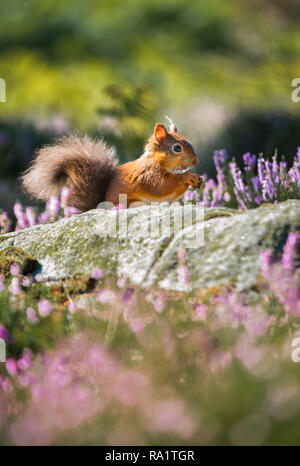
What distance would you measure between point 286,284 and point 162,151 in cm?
135

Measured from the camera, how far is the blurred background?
6.65 metres

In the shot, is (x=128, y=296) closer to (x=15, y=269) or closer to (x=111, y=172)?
(x=15, y=269)

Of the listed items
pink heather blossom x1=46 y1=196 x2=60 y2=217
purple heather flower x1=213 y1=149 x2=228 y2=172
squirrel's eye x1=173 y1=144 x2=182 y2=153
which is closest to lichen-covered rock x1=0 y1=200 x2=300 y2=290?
pink heather blossom x1=46 y1=196 x2=60 y2=217

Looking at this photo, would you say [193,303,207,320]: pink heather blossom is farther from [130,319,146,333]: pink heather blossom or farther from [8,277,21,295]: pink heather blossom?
[8,277,21,295]: pink heather blossom

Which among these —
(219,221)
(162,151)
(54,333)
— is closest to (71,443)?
(54,333)

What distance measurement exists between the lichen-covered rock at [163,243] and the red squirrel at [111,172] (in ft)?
0.58

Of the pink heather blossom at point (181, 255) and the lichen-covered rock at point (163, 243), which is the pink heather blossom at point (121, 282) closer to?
the lichen-covered rock at point (163, 243)

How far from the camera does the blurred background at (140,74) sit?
21.8 feet

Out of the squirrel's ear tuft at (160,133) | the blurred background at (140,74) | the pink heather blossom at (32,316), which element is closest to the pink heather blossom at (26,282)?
the pink heather blossom at (32,316)

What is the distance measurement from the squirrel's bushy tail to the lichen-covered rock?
200 millimetres

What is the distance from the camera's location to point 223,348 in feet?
6.53

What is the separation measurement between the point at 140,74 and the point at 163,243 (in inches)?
233

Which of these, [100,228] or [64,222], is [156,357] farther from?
[64,222]

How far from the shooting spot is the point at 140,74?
825cm
